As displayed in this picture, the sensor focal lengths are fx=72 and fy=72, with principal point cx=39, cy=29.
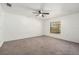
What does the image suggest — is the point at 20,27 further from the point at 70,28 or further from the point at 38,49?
the point at 70,28

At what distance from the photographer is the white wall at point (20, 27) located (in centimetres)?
429

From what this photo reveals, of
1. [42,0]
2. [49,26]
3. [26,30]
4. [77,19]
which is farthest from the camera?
[49,26]

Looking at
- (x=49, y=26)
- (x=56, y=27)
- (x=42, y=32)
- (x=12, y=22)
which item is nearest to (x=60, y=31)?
(x=56, y=27)

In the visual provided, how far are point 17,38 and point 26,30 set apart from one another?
1100mm

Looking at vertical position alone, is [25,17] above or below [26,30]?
above

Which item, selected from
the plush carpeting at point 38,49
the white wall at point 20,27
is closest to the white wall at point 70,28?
the plush carpeting at point 38,49

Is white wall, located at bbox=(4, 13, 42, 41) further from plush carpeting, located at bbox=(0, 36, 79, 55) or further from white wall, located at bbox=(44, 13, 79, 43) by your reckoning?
white wall, located at bbox=(44, 13, 79, 43)

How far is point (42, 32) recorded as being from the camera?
7590 mm

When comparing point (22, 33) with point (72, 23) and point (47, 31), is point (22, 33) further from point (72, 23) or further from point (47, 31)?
point (72, 23)

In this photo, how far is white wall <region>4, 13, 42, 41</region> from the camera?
4286mm

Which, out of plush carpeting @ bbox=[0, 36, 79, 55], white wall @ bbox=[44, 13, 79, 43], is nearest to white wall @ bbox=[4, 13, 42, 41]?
plush carpeting @ bbox=[0, 36, 79, 55]

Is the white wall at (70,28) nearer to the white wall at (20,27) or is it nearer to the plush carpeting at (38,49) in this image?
the plush carpeting at (38,49)

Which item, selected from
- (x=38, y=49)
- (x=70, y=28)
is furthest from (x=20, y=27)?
(x=70, y=28)

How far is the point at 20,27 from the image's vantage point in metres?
5.21
